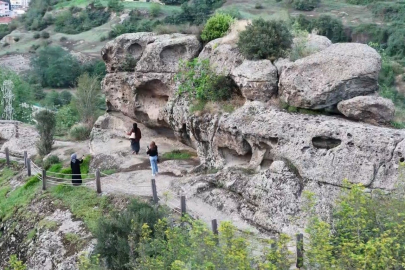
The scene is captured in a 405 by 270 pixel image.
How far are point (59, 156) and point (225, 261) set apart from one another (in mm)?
16118

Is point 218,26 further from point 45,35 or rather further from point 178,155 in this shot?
point 45,35

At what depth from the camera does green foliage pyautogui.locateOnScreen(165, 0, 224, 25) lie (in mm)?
57906

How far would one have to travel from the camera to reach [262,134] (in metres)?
15.9

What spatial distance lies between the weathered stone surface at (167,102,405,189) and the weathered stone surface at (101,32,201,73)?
4008 millimetres

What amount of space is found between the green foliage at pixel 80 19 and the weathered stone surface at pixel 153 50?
2287 inches

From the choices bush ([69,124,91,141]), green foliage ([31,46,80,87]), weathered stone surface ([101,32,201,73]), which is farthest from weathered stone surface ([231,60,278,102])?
green foliage ([31,46,80,87])

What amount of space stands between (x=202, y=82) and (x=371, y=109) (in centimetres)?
614

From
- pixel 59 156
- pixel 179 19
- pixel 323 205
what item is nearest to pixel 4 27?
pixel 179 19

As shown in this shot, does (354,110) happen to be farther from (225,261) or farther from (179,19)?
(179,19)

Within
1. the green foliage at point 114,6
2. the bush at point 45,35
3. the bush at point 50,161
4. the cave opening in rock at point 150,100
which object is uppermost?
the cave opening in rock at point 150,100

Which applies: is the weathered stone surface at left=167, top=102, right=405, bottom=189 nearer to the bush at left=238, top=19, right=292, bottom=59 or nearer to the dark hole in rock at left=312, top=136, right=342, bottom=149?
the dark hole in rock at left=312, top=136, right=342, bottom=149

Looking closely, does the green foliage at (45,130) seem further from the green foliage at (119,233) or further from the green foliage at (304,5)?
the green foliage at (304,5)

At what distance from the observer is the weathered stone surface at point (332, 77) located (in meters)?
15.5

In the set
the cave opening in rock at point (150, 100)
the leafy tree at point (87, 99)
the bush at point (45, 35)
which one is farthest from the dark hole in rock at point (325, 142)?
the bush at point (45, 35)
